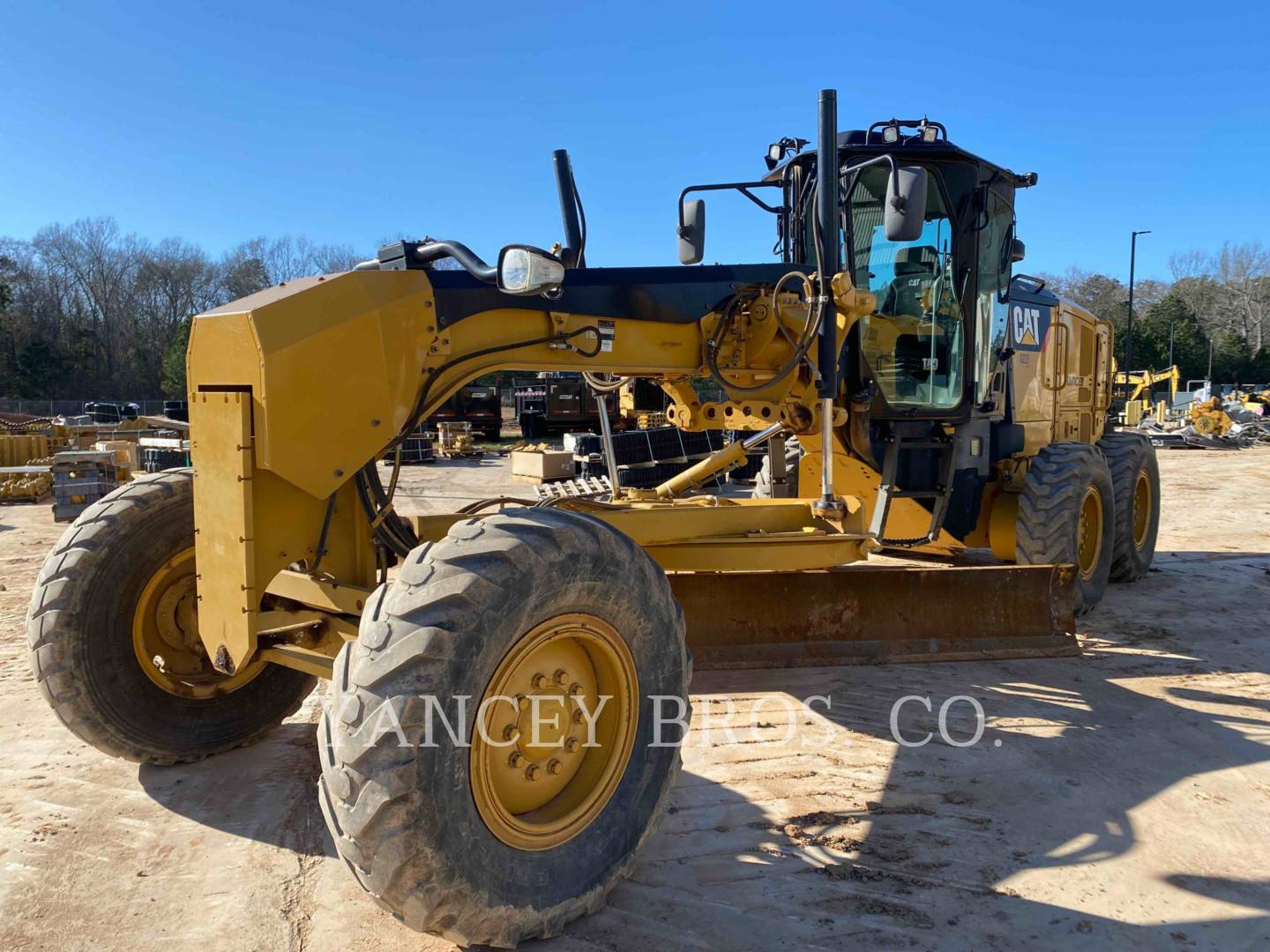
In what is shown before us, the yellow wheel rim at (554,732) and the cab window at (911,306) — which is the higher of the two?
the cab window at (911,306)

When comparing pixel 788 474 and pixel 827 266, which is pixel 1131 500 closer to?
pixel 788 474

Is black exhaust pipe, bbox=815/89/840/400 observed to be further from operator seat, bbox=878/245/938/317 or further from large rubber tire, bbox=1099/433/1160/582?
large rubber tire, bbox=1099/433/1160/582

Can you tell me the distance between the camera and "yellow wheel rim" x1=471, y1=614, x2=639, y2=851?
2572 mm

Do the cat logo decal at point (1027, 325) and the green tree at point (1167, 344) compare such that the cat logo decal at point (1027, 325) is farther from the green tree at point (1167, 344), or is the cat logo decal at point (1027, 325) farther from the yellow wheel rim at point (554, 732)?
the green tree at point (1167, 344)

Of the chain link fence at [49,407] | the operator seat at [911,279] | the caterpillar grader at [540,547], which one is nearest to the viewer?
the caterpillar grader at [540,547]

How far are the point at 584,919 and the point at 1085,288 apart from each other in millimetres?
68116

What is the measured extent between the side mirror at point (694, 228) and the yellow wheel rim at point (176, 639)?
298 centimetres

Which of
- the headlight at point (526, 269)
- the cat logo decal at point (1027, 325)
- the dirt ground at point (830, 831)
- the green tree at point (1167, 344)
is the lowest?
the dirt ground at point (830, 831)

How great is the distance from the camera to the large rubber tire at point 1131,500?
738cm

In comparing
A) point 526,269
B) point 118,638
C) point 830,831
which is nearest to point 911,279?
point 526,269

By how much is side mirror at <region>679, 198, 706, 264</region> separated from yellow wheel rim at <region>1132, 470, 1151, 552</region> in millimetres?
5059

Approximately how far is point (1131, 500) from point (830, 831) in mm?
5604

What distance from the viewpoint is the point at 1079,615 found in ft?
21.2

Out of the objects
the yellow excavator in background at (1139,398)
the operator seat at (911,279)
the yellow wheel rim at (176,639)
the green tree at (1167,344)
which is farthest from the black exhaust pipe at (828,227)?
the green tree at (1167,344)
